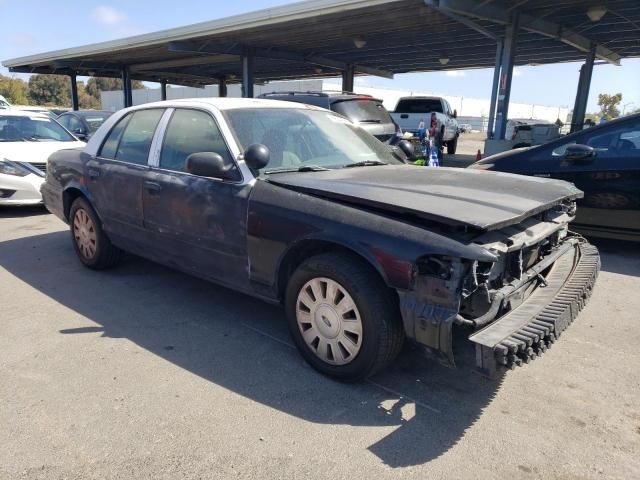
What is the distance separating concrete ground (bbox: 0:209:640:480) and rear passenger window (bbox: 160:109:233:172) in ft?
4.06

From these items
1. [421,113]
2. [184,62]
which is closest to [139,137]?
[421,113]

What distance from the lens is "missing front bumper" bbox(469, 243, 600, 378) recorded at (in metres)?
2.33

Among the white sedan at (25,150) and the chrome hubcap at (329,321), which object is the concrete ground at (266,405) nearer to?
the chrome hubcap at (329,321)

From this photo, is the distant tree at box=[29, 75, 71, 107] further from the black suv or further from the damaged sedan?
the damaged sedan

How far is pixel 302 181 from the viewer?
3.27 metres

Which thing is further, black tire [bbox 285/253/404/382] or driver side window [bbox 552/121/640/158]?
driver side window [bbox 552/121/640/158]

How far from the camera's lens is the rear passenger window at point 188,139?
368cm

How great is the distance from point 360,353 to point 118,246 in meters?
2.90

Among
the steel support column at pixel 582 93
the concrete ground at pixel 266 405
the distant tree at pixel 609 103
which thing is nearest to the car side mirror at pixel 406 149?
the concrete ground at pixel 266 405

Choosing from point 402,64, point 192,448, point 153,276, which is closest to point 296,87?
point 402,64

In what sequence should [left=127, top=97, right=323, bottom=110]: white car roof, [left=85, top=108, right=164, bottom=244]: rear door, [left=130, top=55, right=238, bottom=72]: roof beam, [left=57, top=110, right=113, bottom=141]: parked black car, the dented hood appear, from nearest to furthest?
the dented hood, [left=127, top=97, right=323, bottom=110]: white car roof, [left=85, top=108, right=164, bottom=244]: rear door, [left=57, top=110, right=113, bottom=141]: parked black car, [left=130, top=55, right=238, bottom=72]: roof beam

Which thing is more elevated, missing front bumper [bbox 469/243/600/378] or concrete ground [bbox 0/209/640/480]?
missing front bumper [bbox 469/243/600/378]

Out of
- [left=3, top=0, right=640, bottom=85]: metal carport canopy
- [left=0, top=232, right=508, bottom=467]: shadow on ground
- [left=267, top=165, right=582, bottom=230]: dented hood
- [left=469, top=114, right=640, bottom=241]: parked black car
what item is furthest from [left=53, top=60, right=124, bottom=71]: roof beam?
[left=267, top=165, right=582, bottom=230]: dented hood

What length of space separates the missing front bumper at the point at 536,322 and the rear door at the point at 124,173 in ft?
10.0
